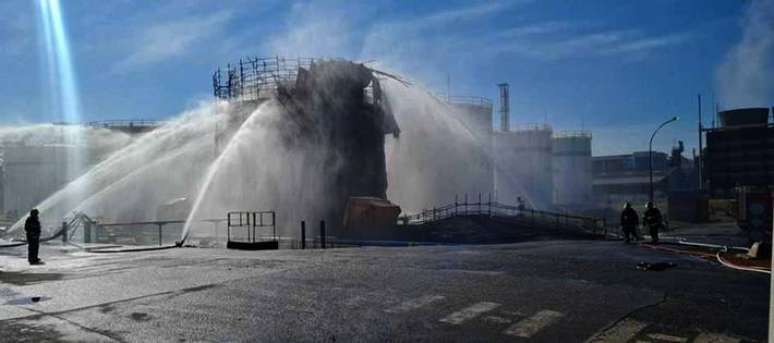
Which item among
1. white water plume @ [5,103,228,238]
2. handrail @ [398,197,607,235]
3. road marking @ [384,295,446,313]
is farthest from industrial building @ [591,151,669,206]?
road marking @ [384,295,446,313]

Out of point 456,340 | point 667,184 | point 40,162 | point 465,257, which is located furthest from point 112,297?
point 667,184

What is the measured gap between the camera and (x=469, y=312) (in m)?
8.30

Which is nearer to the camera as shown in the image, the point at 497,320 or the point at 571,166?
the point at 497,320

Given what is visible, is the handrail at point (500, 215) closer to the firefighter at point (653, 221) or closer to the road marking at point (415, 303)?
the firefighter at point (653, 221)

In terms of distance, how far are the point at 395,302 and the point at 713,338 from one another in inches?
162

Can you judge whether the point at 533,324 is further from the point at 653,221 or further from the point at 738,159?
the point at 738,159

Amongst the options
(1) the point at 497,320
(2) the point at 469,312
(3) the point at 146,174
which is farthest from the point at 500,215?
(1) the point at 497,320

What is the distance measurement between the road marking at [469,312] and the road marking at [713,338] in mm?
2553

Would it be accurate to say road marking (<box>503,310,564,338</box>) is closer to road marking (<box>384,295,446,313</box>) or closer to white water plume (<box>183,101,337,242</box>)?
road marking (<box>384,295,446,313</box>)

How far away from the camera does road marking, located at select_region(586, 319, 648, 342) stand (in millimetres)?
6797

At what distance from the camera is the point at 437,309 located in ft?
28.1

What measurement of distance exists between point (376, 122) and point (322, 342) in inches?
1441

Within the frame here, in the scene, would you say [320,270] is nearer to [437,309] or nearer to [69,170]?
[437,309]

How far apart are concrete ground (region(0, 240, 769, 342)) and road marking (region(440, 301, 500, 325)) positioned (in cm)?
3
